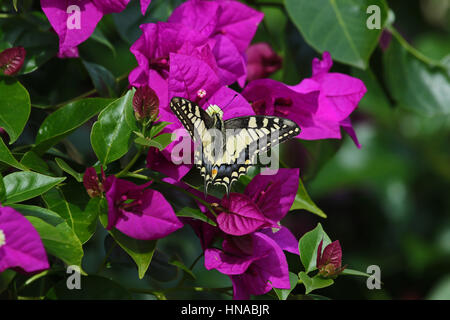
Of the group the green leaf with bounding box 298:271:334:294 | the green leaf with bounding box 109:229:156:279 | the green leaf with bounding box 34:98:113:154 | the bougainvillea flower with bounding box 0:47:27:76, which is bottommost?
the green leaf with bounding box 298:271:334:294

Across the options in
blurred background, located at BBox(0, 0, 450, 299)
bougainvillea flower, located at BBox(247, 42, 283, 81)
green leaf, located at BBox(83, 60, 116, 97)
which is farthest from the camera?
blurred background, located at BBox(0, 0, 450, 299)

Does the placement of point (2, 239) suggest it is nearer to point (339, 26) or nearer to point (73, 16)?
point (73, 16)

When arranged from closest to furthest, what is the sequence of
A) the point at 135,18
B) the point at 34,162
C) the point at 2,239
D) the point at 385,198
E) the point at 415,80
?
the point at 2,239, the point at 34,162, the point at 135,18, the point at 415,80, the point at 385,198

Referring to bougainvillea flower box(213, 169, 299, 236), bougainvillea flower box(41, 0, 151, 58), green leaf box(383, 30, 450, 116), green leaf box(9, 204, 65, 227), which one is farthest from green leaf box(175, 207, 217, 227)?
green leaf box(383, 30, 450, 116)

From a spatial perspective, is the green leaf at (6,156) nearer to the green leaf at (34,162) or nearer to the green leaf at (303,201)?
the green leaf at (34,162)

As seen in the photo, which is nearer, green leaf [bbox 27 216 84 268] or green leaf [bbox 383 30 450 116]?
green leaf [bbox 27 216 84 268]

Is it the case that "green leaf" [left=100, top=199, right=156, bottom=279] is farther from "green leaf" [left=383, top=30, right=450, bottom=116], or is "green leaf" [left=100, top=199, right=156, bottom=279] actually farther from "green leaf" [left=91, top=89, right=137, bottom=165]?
"green leaf" [left=383, top=30, right=450, bottom=116]

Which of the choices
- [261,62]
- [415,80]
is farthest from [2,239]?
[415,80]
